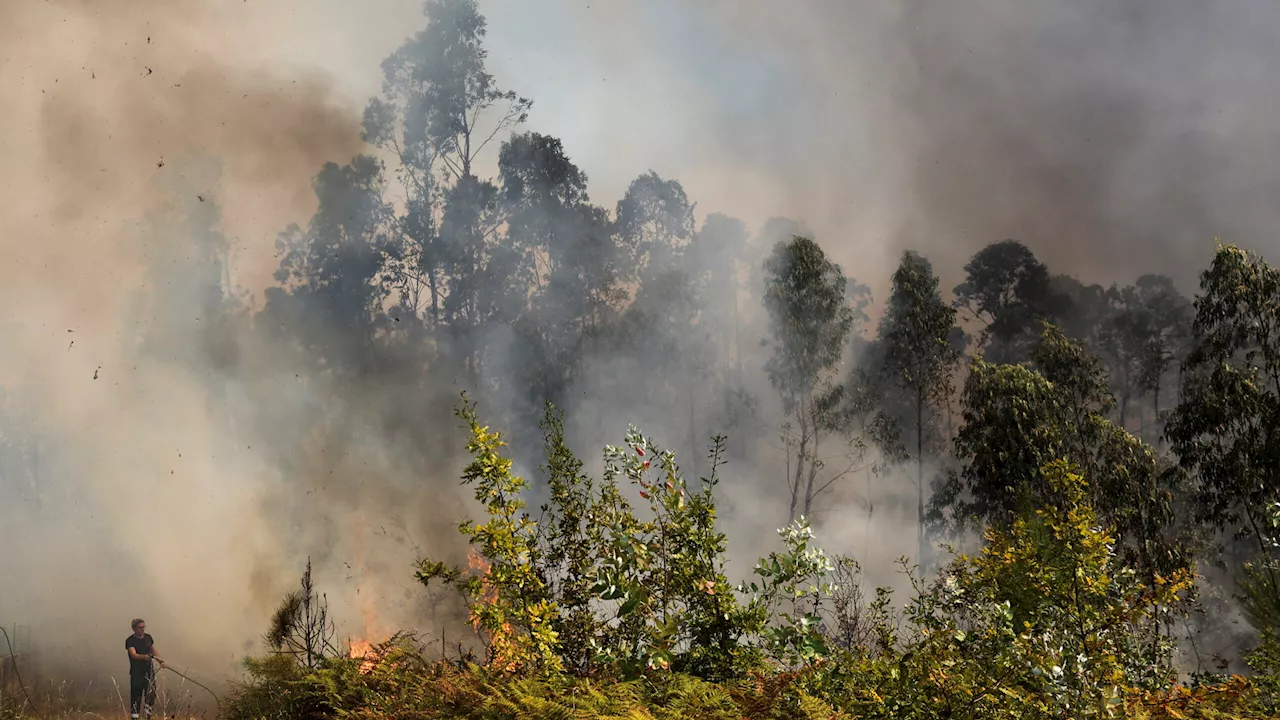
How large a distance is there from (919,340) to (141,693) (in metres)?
15.5

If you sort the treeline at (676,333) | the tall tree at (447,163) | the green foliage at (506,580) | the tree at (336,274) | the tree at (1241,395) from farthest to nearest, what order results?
1. the tall tree at (447,163)
2. the tree at (336,274)
3. the treeline at (676,333)
4. the tree at (1241,395)
5. the green foliage at (506,580)

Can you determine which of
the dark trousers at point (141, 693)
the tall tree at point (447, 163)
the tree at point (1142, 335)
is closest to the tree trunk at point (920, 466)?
the tree at point (1142, 335)

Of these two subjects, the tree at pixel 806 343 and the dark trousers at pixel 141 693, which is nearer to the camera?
the dark trousers at pixel 141 693

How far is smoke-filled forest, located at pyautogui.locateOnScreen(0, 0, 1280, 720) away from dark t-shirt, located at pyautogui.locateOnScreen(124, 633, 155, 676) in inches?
15.8

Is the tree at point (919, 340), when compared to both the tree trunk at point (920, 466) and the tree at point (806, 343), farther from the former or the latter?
the tree at point (806, 343)

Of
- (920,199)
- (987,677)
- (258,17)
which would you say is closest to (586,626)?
(987,677)

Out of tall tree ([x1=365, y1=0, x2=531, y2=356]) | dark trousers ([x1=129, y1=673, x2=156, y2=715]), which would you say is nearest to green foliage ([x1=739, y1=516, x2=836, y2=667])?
dark trousers ([x1=129, y1=673, x2=156, y2=715])

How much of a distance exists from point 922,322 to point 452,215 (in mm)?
10392

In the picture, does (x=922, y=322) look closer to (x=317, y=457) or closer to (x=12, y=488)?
(x=317, y=457)

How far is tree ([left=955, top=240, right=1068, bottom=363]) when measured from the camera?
18.1 meters

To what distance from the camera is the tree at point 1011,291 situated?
18.1 m

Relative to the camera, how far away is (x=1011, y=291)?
18109mm

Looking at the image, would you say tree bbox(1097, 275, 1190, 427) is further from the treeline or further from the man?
the man

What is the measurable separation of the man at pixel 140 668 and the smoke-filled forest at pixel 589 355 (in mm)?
304
